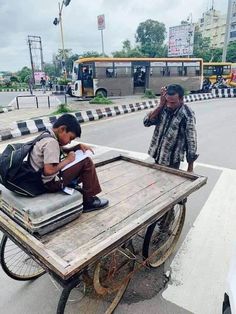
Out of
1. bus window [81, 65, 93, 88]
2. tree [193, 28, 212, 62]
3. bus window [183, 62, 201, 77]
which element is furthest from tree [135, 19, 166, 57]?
bus window [81, 65, 93, 88]

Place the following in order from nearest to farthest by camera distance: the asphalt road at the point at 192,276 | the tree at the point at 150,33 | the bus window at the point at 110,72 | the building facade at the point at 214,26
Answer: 1. the asphalt road at the point at 192,276
2. the bus window at the point at 110,72
3. the tree at the point at 150,33
4. the building facade at the point at 214,26

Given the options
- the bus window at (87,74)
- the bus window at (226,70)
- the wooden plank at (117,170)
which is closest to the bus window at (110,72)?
the bus window at (87,74)

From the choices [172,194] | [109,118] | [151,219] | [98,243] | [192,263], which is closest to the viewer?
[98,243]

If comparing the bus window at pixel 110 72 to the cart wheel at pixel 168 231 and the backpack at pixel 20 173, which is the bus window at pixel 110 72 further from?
the backpack at pixel 20 173

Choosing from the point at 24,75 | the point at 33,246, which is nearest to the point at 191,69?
the point at 33,246

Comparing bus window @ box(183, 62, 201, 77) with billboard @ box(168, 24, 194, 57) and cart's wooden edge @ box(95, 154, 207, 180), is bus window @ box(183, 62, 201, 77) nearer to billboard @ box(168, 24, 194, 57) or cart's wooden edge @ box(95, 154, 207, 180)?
billboard @ box(168, 24, 194, 57)

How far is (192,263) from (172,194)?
0.80 meters

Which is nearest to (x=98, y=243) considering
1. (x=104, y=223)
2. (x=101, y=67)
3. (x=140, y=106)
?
(x=104, y=223)

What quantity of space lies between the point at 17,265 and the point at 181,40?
3092 centimetres

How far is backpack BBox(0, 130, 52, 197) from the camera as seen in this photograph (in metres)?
1.94

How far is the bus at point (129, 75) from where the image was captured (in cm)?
1728

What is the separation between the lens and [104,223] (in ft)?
6.64

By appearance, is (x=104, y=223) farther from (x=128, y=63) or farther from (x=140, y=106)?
(x=128, y=63)

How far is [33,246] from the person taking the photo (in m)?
1.62
